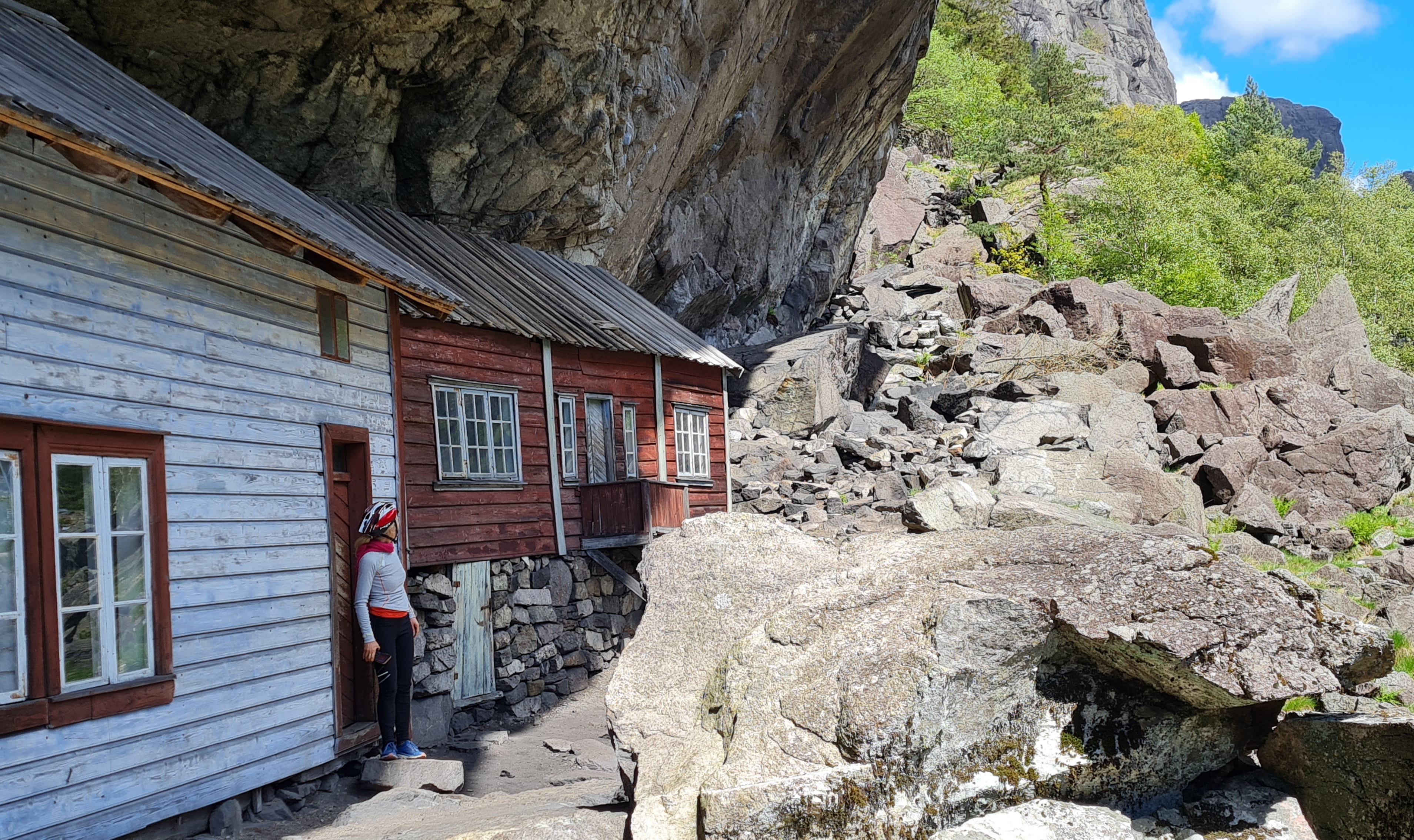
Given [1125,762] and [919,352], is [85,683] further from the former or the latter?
[919,352]

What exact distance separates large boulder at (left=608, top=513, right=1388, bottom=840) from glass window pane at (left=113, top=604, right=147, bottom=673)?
3.83m

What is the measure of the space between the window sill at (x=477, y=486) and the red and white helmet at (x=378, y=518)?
2.77 meters

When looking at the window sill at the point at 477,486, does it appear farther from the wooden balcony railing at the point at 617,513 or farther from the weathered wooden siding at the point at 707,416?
the weathered wooden siding at the point at 707,416

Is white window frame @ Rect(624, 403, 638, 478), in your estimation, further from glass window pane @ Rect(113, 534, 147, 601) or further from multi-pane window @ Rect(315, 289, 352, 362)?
glass window pane @ Rect(113, 534, 147, 601)

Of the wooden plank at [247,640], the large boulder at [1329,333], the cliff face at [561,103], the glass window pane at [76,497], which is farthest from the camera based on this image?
the large boulder at [1329,333]

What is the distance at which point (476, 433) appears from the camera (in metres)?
12.8

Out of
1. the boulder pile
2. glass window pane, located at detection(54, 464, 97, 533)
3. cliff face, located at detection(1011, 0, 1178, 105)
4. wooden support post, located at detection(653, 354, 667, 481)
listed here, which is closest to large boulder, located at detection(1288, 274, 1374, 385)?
the boulder pile

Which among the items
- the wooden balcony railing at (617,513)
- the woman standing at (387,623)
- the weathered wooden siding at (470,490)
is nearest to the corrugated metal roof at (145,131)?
the weathered wooden siding at (470,490)

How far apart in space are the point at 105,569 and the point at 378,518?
8.40 ft

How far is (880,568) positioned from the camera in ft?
17.8

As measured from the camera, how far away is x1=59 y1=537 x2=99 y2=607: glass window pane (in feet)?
20.7

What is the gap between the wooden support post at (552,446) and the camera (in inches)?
549

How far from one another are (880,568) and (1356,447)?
723 inches

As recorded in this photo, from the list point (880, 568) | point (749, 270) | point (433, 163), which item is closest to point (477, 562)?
point (433, 163)
